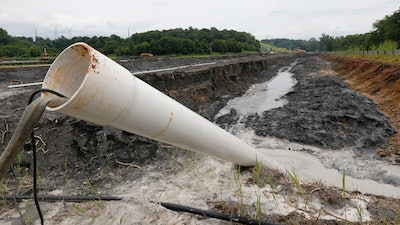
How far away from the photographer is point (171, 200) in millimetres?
3773

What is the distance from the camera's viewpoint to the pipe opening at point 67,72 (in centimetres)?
209

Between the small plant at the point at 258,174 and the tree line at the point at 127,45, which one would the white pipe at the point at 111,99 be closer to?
the small plant at the point at 258,174

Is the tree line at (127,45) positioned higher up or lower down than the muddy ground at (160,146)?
higher up

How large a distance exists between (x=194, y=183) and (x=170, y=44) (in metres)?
46.4

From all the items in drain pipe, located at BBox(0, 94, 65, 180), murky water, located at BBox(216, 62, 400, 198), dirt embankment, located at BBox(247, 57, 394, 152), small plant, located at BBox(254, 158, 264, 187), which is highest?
drain pipe, located at BBox(0, 94, 65, 180)

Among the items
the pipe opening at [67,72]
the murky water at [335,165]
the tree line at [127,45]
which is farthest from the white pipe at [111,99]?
the tree line at [127,45]

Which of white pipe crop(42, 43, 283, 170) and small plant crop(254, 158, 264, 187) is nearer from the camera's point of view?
white pipe crop(42, 43, 283, 170)

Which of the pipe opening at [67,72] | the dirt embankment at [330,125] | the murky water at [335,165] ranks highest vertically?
the pipe opening at [67,72]

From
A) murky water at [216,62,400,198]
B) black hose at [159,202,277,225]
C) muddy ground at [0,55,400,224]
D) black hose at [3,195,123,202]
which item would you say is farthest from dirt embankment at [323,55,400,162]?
black hose at [3,195,123,202]

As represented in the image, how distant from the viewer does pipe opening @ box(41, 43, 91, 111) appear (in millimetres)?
2094

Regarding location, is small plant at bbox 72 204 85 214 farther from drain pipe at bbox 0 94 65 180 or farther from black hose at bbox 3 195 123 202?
drain pipe at bbox 0 94 65 180

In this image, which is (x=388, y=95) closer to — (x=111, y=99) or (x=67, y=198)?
(x=67, y=198)

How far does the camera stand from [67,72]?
7.11 ft

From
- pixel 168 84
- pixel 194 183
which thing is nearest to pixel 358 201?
pixel 194 183
